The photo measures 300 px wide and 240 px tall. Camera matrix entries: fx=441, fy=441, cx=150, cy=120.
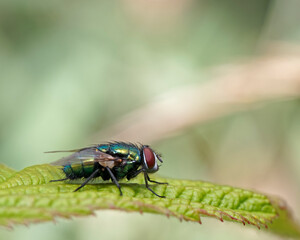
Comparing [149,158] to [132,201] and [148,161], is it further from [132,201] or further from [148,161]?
[132,201]

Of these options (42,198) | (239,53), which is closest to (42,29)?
(239,53)

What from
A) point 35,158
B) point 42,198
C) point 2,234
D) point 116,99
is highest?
point 42,198

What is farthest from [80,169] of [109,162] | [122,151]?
[122,151]

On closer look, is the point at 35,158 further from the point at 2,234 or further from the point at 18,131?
the point at 2,234

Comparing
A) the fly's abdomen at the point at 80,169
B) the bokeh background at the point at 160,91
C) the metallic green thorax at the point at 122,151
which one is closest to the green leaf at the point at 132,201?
the fly's abdomen at the point at 80,169

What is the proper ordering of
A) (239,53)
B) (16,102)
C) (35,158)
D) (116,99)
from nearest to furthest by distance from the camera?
(35,158) < (16,102) < (116,99) < (239,53)

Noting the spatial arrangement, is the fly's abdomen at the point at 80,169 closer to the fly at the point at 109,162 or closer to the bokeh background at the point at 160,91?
the fly at the point at 109,162
